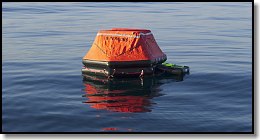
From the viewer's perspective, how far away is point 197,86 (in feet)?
97.7

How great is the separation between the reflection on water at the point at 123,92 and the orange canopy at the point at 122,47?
1.54 m

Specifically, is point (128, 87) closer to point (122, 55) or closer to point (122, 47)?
point (122, 55)

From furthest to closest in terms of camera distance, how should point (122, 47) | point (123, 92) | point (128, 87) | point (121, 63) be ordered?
point (122, 47) < point (121, 63) < point (128, 87) < point (123, 92)

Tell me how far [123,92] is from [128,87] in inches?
58.1

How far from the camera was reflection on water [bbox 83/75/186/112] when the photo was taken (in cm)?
2462

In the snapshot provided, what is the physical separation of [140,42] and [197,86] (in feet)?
16.5

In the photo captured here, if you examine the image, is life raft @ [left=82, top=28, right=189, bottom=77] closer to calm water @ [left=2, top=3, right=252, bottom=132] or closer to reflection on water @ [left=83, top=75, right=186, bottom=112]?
reflection on water @ [left=83, top=75, right=186, bottom=112]

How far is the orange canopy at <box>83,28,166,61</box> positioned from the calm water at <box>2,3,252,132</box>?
5.39 ft

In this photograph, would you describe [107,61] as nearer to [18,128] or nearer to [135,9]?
[18,128]

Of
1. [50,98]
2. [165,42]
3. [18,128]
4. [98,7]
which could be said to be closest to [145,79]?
[50,98]

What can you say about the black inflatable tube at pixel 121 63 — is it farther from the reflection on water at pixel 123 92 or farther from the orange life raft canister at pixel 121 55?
the reflection on water at pixel 123 92

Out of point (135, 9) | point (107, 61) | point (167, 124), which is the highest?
point (135, 9)

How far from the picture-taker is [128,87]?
97.9 feet

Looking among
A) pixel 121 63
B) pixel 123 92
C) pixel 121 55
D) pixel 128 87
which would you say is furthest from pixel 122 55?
pixel 123 92
